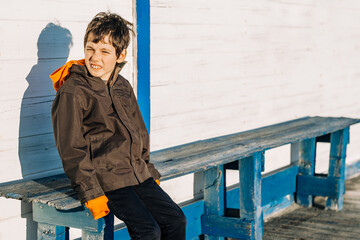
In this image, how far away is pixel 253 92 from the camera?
189 inches

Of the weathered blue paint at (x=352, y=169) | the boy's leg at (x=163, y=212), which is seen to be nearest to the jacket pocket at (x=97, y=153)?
the boy's leg at (x=163, y=212)

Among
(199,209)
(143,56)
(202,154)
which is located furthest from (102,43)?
(199,209)

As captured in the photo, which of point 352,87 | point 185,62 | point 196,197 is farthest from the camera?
point 352,87

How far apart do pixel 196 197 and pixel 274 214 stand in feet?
3.65

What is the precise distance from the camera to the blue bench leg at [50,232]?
9.53ft

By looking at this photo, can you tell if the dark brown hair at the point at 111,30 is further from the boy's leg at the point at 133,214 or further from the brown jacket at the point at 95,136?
the boy's leg at the point at 133,214

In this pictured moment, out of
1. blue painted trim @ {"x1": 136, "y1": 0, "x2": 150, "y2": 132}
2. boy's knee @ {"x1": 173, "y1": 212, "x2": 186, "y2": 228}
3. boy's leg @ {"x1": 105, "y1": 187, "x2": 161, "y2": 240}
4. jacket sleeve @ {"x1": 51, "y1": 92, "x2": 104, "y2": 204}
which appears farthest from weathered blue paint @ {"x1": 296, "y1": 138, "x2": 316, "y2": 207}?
jacket sleeve @ {"x1": 51, "y1": 92, "x2": 104, "y2": 204}

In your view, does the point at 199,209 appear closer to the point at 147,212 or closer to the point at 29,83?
the point at 147,212

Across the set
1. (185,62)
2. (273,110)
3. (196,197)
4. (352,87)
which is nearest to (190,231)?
(196,197)

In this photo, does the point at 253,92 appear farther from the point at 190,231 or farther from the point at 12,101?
the point at 12,101

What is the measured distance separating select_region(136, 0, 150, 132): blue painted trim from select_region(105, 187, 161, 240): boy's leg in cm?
101

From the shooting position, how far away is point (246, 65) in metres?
4.67

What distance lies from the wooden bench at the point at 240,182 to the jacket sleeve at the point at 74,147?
137mm

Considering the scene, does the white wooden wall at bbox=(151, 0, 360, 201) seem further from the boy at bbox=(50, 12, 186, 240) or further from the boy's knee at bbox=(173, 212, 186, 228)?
the boy's knee at bbox=(173, 212, 186, 228)
